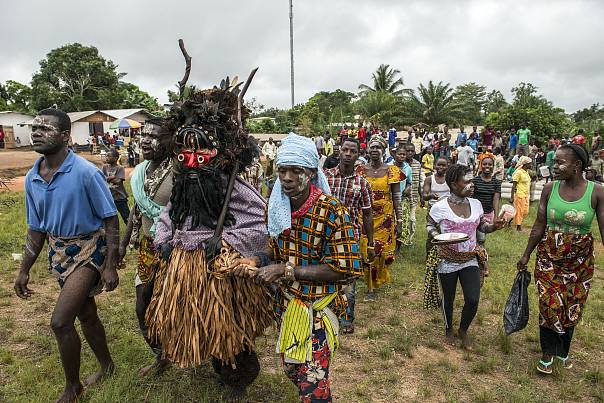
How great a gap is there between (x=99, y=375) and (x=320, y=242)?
7.05ft

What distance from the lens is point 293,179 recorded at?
2523mm

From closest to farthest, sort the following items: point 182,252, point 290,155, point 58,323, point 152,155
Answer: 1. point 290,155
2. point 182,252
3. point 58,323
4. point 152,155

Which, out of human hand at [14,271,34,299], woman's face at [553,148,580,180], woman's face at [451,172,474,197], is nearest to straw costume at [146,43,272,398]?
human hand at [14,271,34,299]

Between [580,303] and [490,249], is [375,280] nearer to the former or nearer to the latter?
[580,303]

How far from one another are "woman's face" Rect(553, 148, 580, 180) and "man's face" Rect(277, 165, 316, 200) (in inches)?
91.6

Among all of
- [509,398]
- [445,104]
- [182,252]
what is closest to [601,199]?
[509,398]

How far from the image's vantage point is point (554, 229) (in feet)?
12.8

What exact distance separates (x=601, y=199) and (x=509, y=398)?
1.69 metres

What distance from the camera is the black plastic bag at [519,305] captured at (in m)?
4.10

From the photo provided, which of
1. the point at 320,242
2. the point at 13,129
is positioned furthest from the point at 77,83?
the point at 320,242

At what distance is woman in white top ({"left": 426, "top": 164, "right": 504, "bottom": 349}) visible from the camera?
4.25 meters

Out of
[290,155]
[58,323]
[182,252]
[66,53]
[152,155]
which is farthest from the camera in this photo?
[66,53]

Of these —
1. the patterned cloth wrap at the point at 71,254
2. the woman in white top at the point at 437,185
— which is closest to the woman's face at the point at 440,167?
the woman in white top at the point at 437,185

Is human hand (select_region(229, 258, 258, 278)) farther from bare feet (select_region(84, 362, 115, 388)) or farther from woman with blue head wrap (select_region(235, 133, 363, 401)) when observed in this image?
bare feet (select_region(84, 362, 115, 388))
